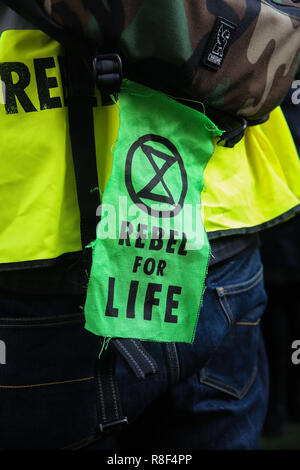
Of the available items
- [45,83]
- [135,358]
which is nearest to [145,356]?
[135,358]

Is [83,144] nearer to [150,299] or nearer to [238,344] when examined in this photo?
[150,299]

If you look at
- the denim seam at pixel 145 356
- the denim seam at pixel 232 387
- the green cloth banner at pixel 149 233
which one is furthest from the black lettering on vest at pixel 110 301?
the denim seam at pixel 232 387

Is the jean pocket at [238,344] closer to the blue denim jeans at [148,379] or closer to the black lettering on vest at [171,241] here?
the blue denim jeans at [148,379]

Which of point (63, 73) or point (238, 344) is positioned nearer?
point (63, 73)

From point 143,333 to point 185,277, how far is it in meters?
0.09

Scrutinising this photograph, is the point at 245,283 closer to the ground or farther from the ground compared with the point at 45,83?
closer to the ground

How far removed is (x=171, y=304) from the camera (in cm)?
66

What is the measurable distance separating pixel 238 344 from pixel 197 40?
55 centimetres

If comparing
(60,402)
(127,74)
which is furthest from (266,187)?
(60,402)

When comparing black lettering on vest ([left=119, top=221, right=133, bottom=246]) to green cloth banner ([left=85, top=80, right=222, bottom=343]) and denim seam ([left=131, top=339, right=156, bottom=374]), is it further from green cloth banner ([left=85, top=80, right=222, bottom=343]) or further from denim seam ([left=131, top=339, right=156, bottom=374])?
denim seam ([left=131, top=339, right=156, bottom=374])

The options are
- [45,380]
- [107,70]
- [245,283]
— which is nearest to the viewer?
[107,70]

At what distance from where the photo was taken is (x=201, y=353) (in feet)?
2.69

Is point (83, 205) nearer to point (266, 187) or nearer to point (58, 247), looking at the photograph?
point (58, 247)

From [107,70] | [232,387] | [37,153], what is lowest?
[232,387]
